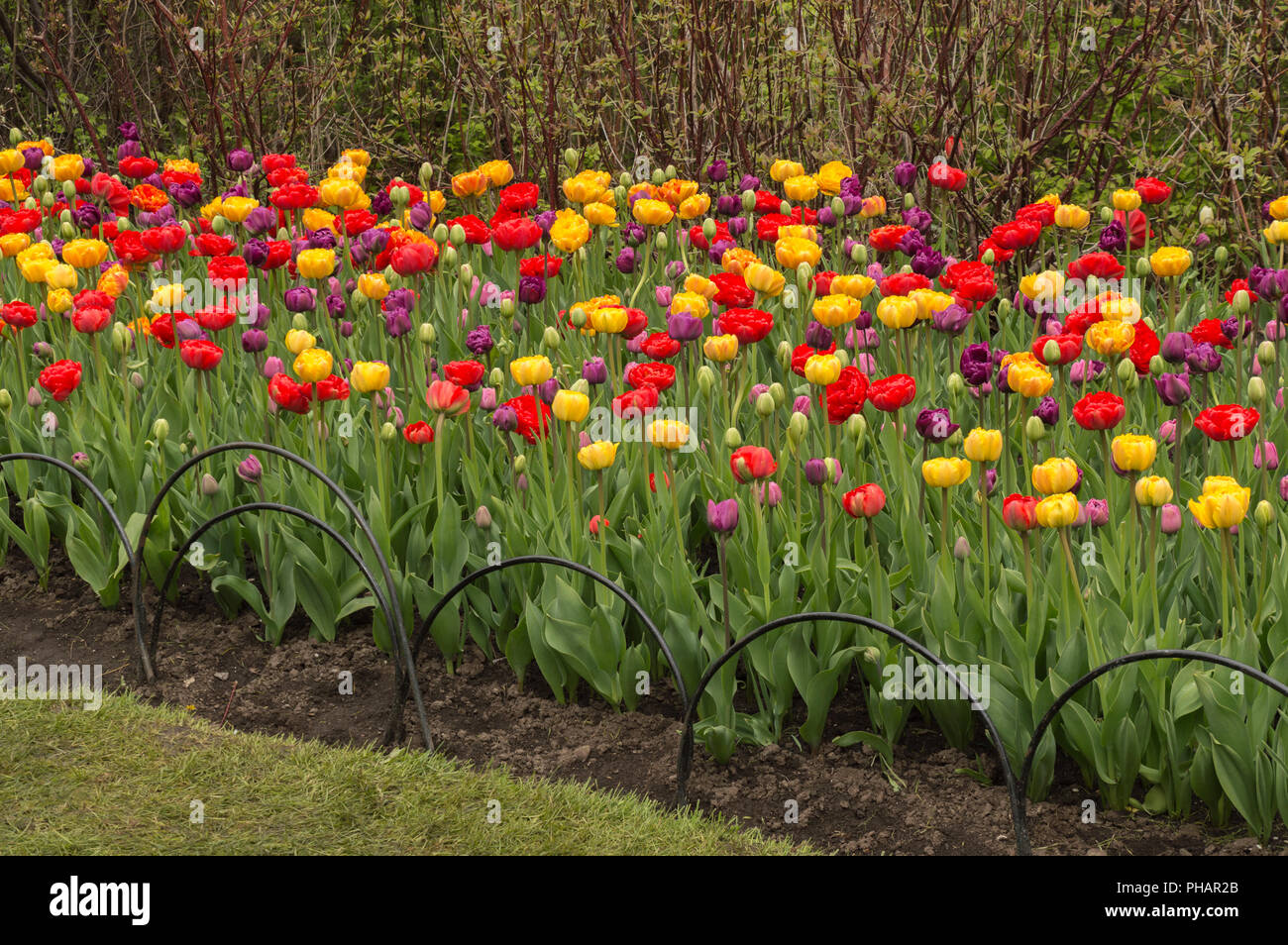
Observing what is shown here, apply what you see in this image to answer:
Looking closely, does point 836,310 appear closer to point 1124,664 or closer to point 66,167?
point 1124,664

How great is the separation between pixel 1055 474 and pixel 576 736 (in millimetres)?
1149

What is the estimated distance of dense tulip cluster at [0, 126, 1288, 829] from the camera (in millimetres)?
2654

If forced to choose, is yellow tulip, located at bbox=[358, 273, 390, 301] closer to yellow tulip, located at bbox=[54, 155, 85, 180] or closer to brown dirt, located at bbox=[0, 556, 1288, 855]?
brown dirt, located at bbox=[0, 556, 1288, 855]

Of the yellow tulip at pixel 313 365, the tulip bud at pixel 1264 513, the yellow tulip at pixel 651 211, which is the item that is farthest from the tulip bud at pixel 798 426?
the yellow tulip at pixel 651 211

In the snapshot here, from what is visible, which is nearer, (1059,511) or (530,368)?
(1059,511)

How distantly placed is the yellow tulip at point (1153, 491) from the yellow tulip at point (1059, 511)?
0.14m

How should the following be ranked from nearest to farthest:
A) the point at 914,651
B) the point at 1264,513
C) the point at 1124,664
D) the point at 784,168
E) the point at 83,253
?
the point at 1124,664 < the point at 914,651 < the point at 1264,513 < the point at 83,253 < the point at 784,168

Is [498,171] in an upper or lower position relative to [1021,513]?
upper

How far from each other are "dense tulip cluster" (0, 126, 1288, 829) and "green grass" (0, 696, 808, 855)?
287 mm

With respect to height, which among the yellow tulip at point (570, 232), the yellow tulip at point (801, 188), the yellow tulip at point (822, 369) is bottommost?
the yellow tulip at point (822, 369)

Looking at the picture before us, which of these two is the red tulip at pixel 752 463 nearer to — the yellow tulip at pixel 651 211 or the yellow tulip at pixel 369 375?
the yellow tulip at pixel 369 375

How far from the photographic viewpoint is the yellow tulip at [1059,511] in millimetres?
2422

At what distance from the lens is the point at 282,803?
2.83 metres

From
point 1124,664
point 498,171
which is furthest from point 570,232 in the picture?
point 1124,664
